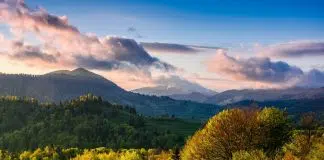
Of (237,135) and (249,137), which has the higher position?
(237,135)

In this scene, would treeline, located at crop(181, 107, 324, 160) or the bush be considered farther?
the bush

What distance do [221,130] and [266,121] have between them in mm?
11787

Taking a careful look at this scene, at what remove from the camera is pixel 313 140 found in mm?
119562

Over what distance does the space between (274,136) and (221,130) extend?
14.0 m

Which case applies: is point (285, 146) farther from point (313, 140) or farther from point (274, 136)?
point (313, 140)

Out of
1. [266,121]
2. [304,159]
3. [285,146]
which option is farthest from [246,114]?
[304,159]

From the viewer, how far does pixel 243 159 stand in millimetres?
91500

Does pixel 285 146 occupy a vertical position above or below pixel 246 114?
below

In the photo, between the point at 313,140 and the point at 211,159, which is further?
the point at 313,140

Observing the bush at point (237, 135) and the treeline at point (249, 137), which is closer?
the treeline at point (249, 137)

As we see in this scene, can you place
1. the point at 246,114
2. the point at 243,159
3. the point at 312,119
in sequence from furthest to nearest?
the point at 246,114 → the point at 312,119 → the point at 243,159

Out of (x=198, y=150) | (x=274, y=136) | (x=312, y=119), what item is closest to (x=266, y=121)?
(x=274, y=136)

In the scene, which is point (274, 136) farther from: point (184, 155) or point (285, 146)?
point (184, 155)

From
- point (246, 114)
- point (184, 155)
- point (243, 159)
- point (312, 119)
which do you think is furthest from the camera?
point (184, 155)
